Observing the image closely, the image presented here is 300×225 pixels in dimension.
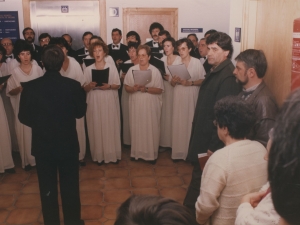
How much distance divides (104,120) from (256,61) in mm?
2859

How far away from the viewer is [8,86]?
510 centimetres

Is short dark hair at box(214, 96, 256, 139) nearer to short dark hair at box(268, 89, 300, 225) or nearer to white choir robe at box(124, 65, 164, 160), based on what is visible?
short dark hair at box(268, 89, 300, 225)

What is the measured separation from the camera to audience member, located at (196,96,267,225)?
2125mm

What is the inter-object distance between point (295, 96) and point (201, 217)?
63.3 inches

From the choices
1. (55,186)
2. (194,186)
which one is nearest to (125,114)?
(194,186)

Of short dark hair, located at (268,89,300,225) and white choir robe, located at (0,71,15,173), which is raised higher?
short dark hair, located at (268,89,300,225)

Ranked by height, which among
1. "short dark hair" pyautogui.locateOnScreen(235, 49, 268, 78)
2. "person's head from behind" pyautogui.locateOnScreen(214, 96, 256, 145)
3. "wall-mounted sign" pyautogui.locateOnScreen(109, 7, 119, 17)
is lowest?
"person's head from behind" pyautogui.locateOnScreen(214, 96, 256, 145)

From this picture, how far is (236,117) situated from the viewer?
2312 millimetres

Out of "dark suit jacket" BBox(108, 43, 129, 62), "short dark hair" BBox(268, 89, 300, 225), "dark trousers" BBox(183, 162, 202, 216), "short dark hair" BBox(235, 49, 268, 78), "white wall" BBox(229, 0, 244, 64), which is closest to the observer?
"short dark hair" BBox(268, 89, 300, 225)

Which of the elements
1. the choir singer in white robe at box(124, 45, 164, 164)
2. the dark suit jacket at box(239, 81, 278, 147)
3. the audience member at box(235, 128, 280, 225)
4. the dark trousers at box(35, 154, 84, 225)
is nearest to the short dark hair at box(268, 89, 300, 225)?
the audience member at box(235, 128, 280, 225)

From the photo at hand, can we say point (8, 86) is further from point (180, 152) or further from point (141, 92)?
point (180, 152)

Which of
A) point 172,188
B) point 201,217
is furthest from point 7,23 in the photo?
point 201,217

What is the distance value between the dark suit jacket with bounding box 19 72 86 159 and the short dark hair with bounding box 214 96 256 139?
4.57ft

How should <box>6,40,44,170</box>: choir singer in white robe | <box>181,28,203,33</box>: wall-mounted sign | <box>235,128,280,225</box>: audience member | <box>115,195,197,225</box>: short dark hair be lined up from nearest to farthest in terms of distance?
<box>115,195,197,225</box>: short dark hair, <box>235,128,280,225</box>: audience member, <box>6,40,44,170</box>: choir singer in white robe, <box>181,28,203,33</box>: wall-mounted sign
